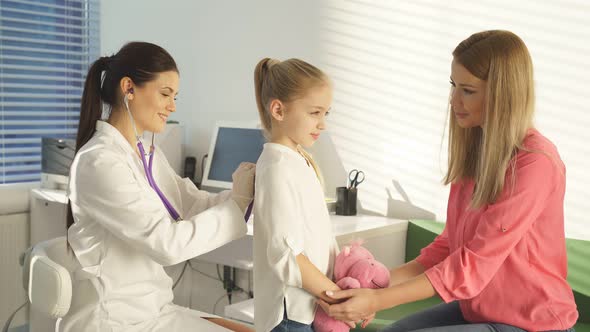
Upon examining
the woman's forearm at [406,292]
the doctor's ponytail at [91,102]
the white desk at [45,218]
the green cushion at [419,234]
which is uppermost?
the doctor's ponytail at [91,102]

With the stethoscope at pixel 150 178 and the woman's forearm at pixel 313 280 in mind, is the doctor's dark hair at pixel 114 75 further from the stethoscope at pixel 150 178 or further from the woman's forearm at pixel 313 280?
the woman's forearm at pixel 313 280

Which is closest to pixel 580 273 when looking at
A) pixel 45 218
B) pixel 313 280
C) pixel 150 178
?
pixel 313 280

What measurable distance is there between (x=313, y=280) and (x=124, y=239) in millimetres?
468

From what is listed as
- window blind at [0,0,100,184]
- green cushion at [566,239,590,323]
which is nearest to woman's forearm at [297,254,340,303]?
green cushion at [566,239,590,323]

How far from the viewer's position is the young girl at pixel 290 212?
1.32 m

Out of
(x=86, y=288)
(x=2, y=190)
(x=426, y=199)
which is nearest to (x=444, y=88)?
(x=426, y=199)

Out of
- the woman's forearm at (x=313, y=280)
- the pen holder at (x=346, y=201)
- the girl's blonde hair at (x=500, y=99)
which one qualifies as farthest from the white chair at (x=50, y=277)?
the pen holder at (x=346, y=201)

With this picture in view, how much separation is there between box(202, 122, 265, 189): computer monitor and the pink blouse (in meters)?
1.68

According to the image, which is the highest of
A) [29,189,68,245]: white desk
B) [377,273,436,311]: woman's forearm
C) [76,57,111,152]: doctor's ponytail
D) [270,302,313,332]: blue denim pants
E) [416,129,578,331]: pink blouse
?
[76,57,111,152]: doctor's ponytail

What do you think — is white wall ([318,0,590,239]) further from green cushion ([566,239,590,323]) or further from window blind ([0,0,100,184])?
window blind ([0,0,100,184])

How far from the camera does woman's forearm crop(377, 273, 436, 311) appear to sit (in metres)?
1.35

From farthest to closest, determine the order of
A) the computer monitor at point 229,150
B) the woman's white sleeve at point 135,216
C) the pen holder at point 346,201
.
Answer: the computer monitor at point 229,150, the pen holder at point 346,201, the woman's white sleeve at point 135,216

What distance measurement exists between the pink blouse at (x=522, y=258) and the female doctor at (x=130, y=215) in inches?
22.0

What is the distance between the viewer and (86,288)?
1.49m
